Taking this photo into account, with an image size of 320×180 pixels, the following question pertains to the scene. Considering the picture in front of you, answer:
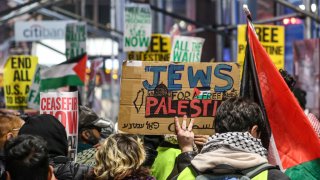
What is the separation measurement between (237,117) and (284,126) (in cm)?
66

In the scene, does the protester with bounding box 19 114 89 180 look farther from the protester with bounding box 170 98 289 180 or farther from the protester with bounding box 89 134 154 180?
the protester with bounding box 170 98 289 180

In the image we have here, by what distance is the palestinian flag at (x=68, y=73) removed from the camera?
11.3m

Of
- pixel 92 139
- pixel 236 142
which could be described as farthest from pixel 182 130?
pixel 92 139

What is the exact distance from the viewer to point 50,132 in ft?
18.2

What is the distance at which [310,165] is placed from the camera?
4.95 metres

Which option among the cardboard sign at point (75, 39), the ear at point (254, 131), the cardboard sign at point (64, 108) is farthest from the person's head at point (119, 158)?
the cardboard sign at point (75, 39)

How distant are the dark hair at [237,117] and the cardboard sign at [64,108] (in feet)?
8.86

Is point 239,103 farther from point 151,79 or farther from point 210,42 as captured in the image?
point 210,42

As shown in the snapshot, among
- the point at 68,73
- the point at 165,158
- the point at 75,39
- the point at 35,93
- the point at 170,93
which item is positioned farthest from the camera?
the point at 75,39

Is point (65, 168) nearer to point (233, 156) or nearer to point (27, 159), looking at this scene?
point (27, 159)

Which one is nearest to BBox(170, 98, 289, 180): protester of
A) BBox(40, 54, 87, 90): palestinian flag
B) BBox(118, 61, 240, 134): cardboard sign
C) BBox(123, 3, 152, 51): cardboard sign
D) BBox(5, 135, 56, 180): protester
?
BBox(5, 135, 56, 180): protester

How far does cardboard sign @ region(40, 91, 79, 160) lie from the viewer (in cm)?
727

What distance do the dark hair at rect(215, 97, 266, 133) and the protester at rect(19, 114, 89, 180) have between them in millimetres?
1124

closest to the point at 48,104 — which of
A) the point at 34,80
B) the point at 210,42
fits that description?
the point at 34,80
